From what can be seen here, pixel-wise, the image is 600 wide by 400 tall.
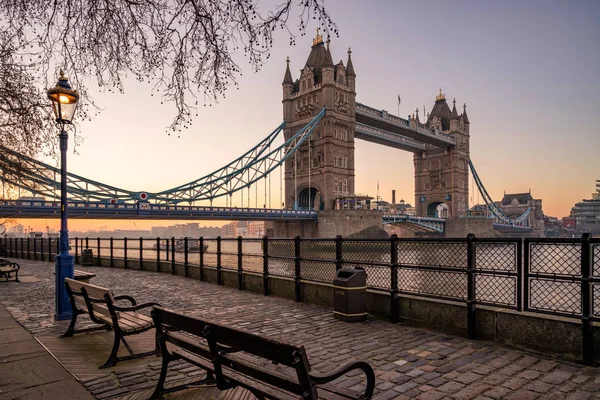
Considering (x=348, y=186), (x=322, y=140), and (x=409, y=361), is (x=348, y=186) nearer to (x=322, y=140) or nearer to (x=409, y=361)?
(x=322, y=140)

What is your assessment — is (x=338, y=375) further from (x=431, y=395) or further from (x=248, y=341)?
(x=431, y=395)

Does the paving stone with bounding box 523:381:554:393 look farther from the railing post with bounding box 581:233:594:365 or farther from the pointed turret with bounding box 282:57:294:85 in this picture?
the pointed turret with bounding box 282:57:294:85

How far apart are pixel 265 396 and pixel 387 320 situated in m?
4.18

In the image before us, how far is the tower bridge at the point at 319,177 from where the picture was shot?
138 feet

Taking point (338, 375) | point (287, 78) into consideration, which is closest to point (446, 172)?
point (287, 78)

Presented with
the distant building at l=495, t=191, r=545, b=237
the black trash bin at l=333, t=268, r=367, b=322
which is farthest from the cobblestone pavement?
the distant building at l=495, t=191, r=545, b=237

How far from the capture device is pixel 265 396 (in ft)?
7.75

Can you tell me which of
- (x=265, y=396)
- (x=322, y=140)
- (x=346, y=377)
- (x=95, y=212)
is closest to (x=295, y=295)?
(x=346, y=377)

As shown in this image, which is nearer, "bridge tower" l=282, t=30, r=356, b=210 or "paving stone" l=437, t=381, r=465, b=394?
"paving stone" l=437, t=381, r=465, b=394

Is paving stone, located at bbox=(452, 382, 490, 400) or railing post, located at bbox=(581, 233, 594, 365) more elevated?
railing post, located at bbox=(581, 233, 594, 365)

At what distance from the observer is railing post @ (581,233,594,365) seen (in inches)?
163

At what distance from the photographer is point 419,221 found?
59.1 meters

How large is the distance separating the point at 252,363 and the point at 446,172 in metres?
86.6

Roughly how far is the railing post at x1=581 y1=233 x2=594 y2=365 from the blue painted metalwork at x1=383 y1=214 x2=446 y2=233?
49082mm
